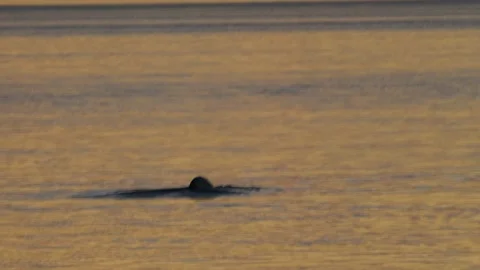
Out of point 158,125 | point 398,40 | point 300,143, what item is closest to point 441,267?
point 300,143

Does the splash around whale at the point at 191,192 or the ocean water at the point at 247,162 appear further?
the splash around whale at the point at 191,192

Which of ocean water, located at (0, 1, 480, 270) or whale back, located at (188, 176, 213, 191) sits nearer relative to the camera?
ocean water, located at (0, 1, 480, 270)

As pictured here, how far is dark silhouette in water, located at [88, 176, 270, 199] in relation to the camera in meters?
29.2

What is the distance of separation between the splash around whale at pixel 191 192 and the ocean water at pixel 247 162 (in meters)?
0.44

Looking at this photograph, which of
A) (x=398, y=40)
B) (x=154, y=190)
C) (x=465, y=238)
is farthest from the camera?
(x=398, y=40)

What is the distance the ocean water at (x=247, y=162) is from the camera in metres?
23.8

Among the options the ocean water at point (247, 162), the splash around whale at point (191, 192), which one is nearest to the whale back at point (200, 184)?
the splash around whale at point (191, 192)

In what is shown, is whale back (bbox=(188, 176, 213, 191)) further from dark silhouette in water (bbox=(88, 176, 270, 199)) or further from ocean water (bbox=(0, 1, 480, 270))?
ocean water (bbox=(0, 1, 480, 270))

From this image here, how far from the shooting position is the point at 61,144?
37656mm

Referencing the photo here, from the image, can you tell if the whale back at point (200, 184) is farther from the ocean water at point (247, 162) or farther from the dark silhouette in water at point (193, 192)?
the ocean water at point (247, 162)

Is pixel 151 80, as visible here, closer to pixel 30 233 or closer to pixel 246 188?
pixel 246 188

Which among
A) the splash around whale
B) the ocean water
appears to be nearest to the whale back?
the splash around whale

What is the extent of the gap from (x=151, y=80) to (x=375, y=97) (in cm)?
1244

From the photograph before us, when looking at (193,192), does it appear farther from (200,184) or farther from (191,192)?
(200,184)
